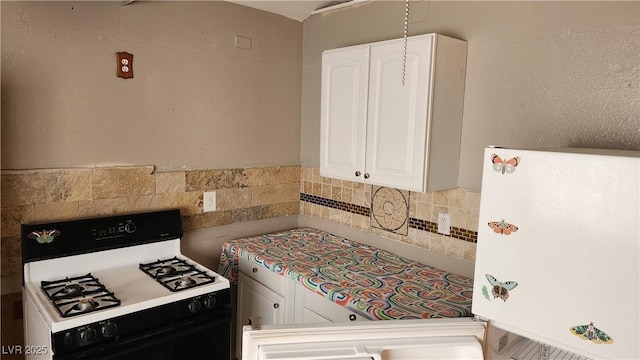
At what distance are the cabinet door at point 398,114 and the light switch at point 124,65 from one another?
125cm

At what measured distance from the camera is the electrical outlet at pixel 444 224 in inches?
89.6

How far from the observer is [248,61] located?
2.78 meters

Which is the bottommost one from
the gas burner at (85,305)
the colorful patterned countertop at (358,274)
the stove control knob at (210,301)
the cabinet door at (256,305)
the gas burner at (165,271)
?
the cabinet door at (256,305)

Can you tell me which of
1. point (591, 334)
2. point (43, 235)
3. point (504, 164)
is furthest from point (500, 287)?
point (43, 235)

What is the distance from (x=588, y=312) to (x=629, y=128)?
0.93 meters

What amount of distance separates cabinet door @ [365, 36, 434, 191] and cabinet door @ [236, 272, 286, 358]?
834mm

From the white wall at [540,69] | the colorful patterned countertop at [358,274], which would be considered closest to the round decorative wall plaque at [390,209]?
the colorful patterned countertop at [358,274]

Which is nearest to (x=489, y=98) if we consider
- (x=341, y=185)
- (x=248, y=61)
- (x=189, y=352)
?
(x=341, y=185)

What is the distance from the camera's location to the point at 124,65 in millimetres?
2281

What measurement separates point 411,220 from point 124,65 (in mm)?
1725

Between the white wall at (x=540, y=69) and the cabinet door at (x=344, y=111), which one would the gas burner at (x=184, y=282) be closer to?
the cabinet door at (x=344, y=111)

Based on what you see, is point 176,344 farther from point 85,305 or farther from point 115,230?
point 115,230

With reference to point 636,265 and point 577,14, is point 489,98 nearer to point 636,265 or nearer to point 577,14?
point 577,14

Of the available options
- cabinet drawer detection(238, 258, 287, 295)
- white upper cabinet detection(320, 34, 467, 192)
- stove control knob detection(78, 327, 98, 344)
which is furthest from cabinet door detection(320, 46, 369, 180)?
stove control knob detection(78, 327, 98, 344)
